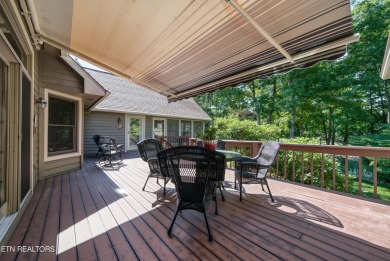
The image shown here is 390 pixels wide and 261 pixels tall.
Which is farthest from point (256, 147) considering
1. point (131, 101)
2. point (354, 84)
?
point (354, 84)

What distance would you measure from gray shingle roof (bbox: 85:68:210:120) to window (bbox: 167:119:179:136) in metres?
0.62

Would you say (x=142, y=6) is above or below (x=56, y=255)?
above

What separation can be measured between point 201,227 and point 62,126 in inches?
180

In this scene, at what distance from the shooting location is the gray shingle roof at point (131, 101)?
908 centimetres

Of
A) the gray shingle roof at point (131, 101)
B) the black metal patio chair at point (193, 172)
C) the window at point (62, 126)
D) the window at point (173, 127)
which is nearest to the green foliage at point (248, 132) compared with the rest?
the gray shingle roof at point (131, 101)

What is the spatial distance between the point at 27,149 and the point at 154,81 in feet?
8.39

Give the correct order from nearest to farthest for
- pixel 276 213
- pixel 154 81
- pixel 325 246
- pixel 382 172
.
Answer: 1. pixel 325 246
2. pixel 276 213
3. pixel 154 81
4. pixel 382 172

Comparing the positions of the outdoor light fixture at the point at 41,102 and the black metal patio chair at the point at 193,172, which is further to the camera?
the outdoor light fixture at the point at 41,102

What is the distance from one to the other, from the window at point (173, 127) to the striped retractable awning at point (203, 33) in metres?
8.35

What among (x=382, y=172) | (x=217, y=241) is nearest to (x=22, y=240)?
(x=217, y=241)

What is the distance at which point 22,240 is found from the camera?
1946 millimetres

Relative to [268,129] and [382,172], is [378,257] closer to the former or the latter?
[268,129]

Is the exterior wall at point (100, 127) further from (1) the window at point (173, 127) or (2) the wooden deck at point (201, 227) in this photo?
(2) the wooden deck at point (201, 227)

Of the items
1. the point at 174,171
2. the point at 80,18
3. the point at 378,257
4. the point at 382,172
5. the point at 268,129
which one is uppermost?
the point at 80,18
